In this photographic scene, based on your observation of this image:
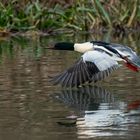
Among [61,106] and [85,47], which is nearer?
[61,106]

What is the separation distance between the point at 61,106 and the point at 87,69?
1698 mm

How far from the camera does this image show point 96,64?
1056 cm

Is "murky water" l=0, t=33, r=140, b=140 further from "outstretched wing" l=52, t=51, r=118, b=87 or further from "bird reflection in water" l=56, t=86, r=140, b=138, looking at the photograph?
"outstretched wing" l=52, t=51, r=118, b=87

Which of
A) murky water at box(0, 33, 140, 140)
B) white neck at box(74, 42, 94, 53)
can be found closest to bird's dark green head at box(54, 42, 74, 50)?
white neck at box(74, 42, 94, 53)

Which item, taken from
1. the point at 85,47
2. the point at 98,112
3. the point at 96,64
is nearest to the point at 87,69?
the point at 96,64

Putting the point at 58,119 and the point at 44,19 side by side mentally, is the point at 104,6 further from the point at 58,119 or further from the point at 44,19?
the point at 58,119

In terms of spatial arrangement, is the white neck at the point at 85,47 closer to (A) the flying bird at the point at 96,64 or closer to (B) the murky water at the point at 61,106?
(A) the flying bird at the point at 96,64

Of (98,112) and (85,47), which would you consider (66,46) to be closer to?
(85,47)

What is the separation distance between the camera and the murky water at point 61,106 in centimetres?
742

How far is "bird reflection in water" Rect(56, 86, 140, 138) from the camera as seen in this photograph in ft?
24.7

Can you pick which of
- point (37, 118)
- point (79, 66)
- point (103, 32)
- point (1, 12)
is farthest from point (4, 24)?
point (37, 118)

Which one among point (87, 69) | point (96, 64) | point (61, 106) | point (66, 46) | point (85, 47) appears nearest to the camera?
point (61, 106)

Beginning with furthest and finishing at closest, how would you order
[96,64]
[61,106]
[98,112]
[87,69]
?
1. [87,69]
2. [96,64]
3. [61,106]
4. [98,112]

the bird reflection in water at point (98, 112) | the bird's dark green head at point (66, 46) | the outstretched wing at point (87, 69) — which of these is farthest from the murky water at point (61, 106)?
the bird's dark green head at point (66, 46)
